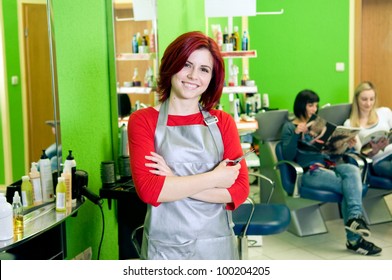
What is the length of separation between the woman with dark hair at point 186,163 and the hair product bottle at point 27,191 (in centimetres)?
54

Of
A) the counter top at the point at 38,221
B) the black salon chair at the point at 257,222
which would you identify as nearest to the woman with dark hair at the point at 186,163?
the counter top at the point at 38,221

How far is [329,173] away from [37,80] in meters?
2.21

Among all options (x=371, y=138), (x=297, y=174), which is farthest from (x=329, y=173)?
(x=371, y=138)

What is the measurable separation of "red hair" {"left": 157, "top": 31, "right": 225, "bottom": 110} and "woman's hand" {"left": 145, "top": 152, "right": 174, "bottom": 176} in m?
0.21

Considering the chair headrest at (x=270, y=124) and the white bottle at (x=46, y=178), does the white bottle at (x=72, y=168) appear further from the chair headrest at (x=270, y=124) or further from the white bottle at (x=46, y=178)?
the chair headrest at (x=270, y=124)

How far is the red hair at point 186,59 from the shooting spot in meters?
1.57

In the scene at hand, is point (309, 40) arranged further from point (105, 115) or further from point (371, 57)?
point (105, 115)

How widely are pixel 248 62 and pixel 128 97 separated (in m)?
3.73

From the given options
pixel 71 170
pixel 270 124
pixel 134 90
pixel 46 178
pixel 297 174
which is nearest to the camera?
pixel 46 178

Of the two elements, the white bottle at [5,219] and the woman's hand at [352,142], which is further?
the woman's hand at [352,142]

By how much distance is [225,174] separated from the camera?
1.58 meters

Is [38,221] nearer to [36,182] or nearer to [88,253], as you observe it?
[36,182]

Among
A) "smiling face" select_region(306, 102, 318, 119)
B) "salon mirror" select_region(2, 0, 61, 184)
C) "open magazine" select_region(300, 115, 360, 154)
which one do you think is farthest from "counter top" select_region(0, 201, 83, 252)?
"smiling face" select_region(306, 102, 318, 119)

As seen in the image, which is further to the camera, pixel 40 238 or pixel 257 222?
pixel 257 222
